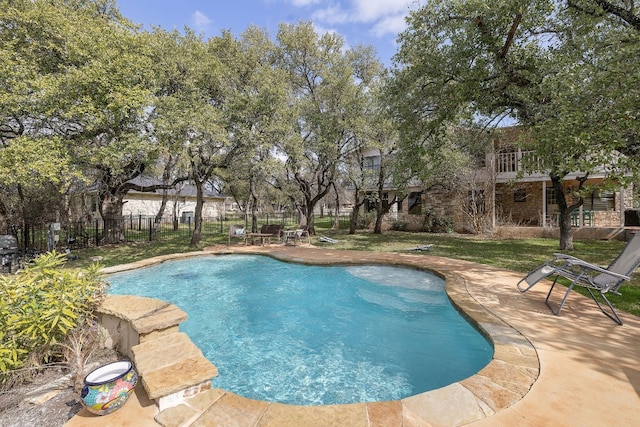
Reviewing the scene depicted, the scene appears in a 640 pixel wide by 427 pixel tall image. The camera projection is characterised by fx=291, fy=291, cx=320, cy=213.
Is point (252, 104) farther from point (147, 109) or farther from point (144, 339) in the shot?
point (144, 339)

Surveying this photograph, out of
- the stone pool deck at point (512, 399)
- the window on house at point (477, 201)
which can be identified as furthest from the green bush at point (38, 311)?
the window on house at point (477, 201)

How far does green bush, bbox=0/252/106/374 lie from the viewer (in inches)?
104

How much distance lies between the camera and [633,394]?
2459mm

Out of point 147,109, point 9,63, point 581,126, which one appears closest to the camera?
point 581,126

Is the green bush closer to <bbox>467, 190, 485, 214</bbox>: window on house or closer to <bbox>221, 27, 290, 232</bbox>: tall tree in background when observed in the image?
<bbox>221, 27, 290, 232</bbox>: tall tree in background

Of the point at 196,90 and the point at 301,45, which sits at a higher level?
the point at 301,45

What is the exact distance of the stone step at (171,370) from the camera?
2252mm

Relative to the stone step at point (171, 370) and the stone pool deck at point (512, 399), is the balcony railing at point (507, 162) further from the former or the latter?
the stone step at point (171, 370)

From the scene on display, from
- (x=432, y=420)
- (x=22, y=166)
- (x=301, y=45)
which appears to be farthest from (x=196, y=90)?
(x=432, y=420)

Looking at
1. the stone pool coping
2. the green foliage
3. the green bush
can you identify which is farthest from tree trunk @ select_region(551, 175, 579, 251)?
the green bush

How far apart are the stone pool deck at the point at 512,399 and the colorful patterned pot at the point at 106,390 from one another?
0.25ft

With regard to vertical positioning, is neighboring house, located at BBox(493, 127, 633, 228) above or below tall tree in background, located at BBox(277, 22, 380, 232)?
below

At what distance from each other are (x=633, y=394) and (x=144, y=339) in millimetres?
4566

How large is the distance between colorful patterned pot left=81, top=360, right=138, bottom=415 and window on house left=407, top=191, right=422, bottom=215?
19489 millimetres
